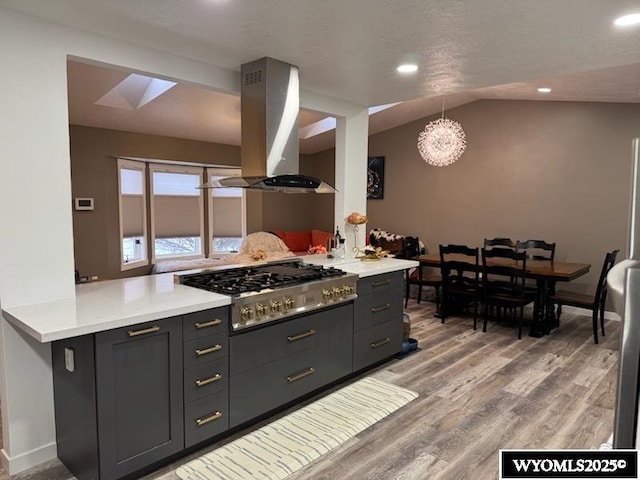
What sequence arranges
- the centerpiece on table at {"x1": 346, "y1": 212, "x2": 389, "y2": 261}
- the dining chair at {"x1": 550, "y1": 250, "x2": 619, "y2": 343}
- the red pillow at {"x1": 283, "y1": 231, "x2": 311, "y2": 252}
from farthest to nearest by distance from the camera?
the red pillow at {"x1": 283, "y1": 231, "x2": 311, "y2": 252} → the dining chair at {"x1": 550, "y1": 250, "x2": 619, "y2": 343} → the centerpiece on table at {"x1": 346, "y1": 212, "x2": 389, "y2": 261}

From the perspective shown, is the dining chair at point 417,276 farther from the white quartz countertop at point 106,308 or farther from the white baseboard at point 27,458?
the white baseboard at point 27,458

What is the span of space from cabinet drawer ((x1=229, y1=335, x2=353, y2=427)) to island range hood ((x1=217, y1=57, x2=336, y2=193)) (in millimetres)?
1267

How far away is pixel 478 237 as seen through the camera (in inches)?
262

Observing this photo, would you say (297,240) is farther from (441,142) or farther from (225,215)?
(441,142)

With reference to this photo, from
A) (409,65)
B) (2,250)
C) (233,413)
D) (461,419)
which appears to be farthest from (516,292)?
(2,250)

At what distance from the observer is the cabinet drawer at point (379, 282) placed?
11.6 feet

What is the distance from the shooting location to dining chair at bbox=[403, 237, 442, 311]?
5825mm

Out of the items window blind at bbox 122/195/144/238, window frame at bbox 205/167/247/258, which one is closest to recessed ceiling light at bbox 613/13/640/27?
window blind at bbox 122/195/144/238

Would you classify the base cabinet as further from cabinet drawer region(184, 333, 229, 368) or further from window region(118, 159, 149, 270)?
window region(118, 159, 149, 270)

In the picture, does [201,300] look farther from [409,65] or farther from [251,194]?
[251,194]

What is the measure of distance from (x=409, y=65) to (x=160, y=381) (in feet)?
8.81

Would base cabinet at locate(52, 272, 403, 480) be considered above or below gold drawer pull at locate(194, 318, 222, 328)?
below

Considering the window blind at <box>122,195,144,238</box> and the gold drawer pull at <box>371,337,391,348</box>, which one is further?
the window blind at <box>122,195,144,238</box>

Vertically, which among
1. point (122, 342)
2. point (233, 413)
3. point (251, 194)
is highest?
point (251, 194)
